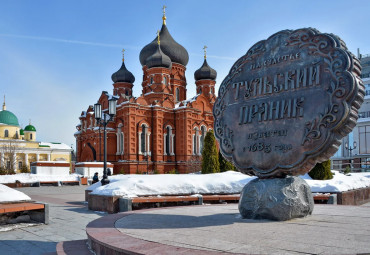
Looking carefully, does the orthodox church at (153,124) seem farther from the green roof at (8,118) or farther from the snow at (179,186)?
the green roof at (8,118)

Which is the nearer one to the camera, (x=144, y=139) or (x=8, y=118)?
(x=144, y=139)

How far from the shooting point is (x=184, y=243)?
3891 millimetres

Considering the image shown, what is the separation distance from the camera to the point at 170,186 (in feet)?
33.0

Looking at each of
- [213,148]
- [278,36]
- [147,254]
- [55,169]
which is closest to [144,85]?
[55,169]

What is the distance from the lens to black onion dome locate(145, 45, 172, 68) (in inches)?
1497

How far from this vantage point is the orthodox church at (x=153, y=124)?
112 feet

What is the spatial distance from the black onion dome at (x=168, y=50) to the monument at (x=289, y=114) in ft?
117

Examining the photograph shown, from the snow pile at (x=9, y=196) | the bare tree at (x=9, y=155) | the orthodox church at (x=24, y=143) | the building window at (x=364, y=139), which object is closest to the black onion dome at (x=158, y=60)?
the bare tree at (x=9, y=155)

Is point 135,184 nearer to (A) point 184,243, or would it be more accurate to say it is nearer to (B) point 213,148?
(A) point 184,243

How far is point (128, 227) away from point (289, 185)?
252cm

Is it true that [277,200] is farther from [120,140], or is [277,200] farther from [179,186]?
[120,140]

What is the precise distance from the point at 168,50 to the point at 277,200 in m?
37.9

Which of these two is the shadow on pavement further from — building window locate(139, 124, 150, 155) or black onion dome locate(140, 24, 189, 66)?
black onion dome locate(140, 24, 189, 66)

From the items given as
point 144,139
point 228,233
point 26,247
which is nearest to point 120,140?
point 144,139
